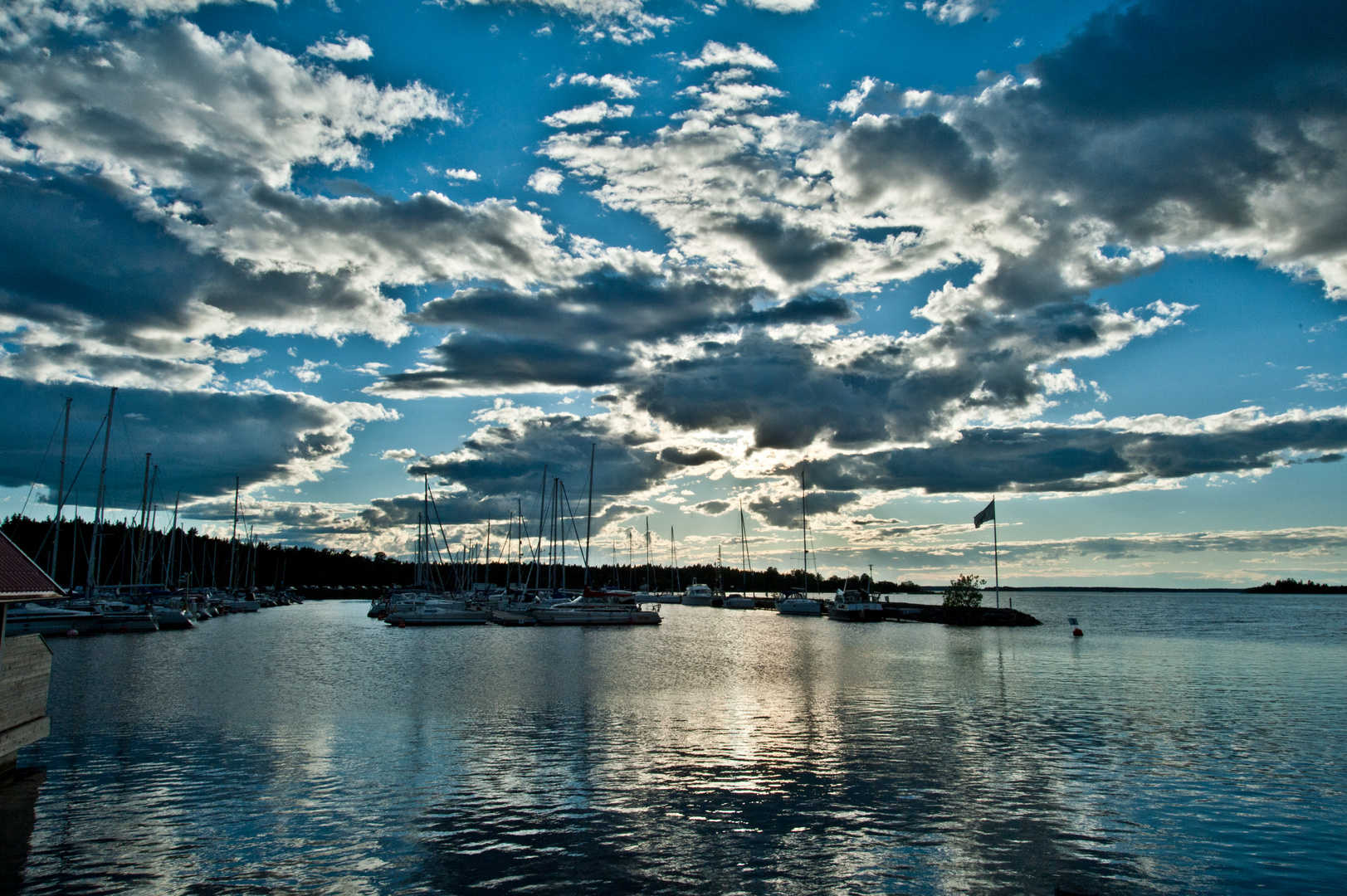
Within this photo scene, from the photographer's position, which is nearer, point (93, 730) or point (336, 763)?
point (336, 763)

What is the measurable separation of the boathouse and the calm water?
1.63m

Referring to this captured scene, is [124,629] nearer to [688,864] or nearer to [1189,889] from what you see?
[688,864]

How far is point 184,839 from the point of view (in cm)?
1738

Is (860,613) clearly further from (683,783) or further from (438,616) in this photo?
(683,783)

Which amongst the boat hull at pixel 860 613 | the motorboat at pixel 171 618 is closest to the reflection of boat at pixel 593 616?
the motorboat at pixel 171 618

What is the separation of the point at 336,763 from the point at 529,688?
64.3 feet

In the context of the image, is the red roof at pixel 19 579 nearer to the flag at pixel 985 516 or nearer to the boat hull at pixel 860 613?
the flag at pixel 985 516

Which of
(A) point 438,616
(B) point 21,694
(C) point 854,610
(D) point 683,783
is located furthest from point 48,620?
(C) point 854,610

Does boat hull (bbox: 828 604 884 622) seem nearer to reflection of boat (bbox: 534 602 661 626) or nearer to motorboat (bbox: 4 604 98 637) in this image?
reflection of boat (bbox: 534 602 661 626)

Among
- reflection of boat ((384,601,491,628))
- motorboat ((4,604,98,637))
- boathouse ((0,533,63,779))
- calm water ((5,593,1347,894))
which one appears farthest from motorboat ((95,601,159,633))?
boathouse ((0,533,63,779))

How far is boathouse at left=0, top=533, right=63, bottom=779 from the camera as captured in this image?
58.9 feet

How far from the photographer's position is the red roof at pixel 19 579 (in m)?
17.3

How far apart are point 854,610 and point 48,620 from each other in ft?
357

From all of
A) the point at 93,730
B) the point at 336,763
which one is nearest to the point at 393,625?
the point at 93,730
